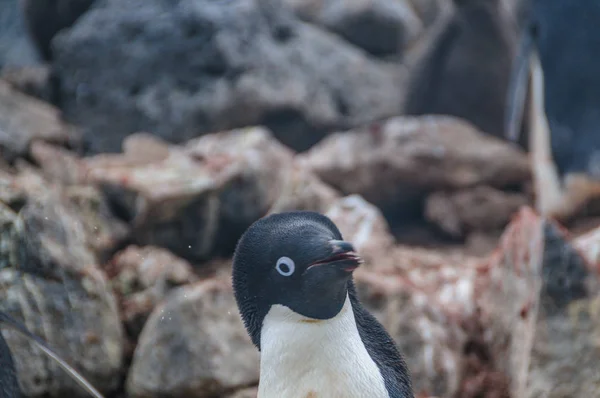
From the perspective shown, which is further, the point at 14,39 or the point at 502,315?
the point at 14,39

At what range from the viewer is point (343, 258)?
0.96 m

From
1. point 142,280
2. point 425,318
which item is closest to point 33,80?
point 142,280

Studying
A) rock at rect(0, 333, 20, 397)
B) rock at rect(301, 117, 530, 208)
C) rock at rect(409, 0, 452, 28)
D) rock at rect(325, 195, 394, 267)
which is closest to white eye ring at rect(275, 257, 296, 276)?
rock at rect(0, 333, 20, 397)

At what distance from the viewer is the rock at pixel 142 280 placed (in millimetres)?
2018

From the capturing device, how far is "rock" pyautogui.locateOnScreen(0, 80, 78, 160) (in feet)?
7.20

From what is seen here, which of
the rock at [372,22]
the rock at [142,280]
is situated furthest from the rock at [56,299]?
the rock at [372,22]

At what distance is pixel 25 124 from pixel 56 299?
1.08 meters

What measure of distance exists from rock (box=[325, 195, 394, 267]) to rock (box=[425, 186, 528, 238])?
2.66 ft

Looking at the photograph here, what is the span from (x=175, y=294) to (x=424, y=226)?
1.81 meters

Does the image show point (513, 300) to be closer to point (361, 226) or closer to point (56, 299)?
point (361, 226)

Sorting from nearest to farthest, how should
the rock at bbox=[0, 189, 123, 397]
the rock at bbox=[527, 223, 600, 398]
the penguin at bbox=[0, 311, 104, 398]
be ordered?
the penguin at bbox=[0, 311, 104, 398]
the rock at bbox=[0, 189, 123, 397]
the rock at bbox=[527, 223, 600, 398]

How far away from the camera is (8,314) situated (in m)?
1.39

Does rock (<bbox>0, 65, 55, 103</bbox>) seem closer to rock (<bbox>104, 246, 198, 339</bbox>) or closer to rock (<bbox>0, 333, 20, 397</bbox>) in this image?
rock (<bbox>104, 246, 198, 339</bbox>)

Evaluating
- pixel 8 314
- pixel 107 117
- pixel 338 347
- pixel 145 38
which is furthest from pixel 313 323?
pixel 107 117
